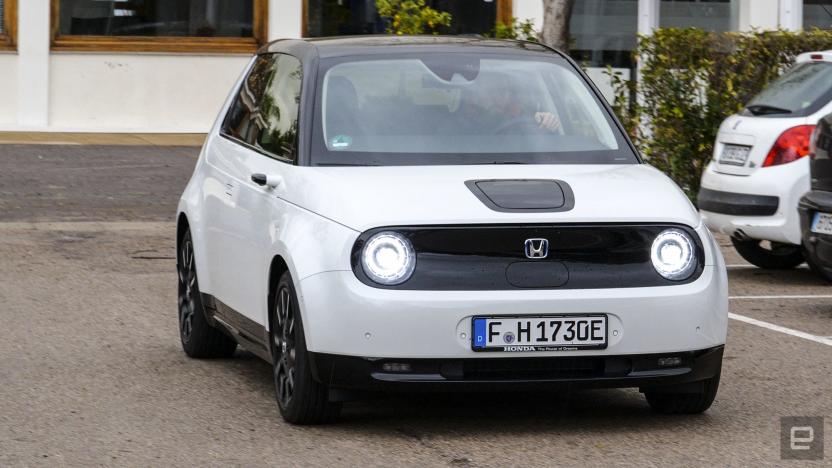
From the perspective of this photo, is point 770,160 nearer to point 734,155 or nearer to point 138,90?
point 734,155

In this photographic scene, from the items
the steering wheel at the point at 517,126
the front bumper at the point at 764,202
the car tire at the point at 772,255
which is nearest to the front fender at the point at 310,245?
the steering wheel at the point at 517,126

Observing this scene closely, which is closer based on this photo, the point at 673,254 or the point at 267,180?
the point at 673,254

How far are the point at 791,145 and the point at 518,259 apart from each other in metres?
5.77

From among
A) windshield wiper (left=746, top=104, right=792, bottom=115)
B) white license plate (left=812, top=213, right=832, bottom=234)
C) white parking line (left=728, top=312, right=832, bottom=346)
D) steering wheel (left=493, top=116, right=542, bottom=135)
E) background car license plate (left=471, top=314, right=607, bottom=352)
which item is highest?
windshield wiper (left=746, top=104, right=792, bottom=115)

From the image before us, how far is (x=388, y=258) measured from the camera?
20.7ft

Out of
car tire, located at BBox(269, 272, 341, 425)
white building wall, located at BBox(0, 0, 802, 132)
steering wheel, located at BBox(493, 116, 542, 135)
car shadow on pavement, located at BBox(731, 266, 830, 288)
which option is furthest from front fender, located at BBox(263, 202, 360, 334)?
white building wall, located at BBox(0, 0, 802, 132)

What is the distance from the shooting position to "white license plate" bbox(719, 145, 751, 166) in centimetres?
1202

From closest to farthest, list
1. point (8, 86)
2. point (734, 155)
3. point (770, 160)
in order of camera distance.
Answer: point (770, 160) → point (734, 155) → point (8, 86)

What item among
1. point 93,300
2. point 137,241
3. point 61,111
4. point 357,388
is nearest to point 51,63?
point 61,111

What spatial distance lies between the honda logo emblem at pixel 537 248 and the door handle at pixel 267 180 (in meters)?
1.18

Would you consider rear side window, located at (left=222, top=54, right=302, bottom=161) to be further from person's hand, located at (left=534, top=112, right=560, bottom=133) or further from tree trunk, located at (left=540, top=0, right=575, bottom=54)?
tree trunk, located at (left=540, top=0, right=575, bottom=54)

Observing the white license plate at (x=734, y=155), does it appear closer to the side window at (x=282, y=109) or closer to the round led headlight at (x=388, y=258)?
the side window at (x=282, y=109)

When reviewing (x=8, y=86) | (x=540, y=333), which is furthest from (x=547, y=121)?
(x=8, y=86)

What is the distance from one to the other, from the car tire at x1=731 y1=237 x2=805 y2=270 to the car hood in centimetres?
580
